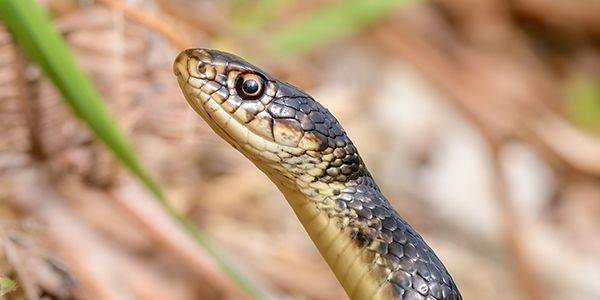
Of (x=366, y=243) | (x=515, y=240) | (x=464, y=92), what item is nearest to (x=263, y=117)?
(x=366, y=243)

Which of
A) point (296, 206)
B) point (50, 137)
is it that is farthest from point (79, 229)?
point (296, 206)

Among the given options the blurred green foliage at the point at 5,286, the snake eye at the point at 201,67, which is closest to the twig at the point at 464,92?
the snake eye at the point at 201,67

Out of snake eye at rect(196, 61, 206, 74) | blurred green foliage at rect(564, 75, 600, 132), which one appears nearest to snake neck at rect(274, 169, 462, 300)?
snake eye at rect(196, 61, 206, 74)

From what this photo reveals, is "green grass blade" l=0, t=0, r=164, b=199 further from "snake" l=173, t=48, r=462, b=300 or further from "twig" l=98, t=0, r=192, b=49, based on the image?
"twig" l=98, t=0, r=192, b=49

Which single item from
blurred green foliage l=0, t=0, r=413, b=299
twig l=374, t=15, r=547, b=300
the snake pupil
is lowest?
blurred green foliage l=0, t=0, r=413, b=299

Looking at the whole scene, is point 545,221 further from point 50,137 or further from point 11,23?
point 11,23

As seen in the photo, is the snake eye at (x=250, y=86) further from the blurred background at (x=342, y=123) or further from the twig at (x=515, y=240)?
the twig at (x=515, y=240)

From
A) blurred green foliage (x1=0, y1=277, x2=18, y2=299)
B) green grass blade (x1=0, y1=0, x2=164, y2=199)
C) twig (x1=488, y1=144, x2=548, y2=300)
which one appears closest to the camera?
blurred green foliage (x1=0, y1=277, x2=18, y2=299)
